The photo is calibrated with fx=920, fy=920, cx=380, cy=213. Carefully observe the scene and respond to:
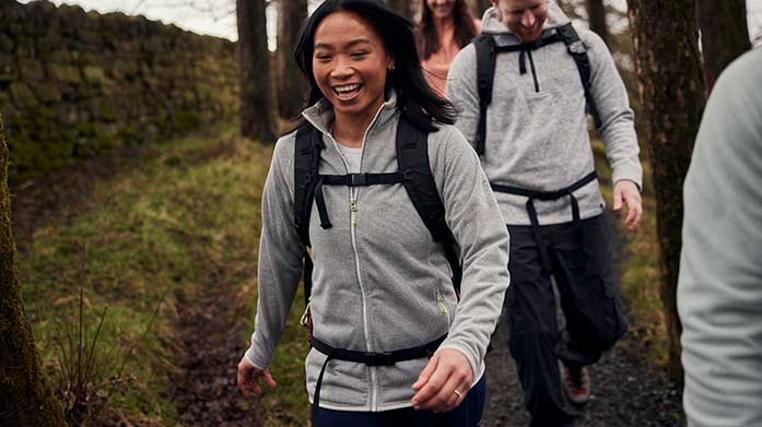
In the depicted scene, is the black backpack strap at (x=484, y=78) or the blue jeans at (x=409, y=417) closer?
the blue jeans at (x=409, y=417)

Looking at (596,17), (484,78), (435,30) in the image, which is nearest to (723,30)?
(435,30)

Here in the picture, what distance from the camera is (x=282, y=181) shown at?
9.60ft

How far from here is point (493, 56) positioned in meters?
4.23

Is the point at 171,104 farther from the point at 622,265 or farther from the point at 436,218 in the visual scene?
the point at 436,218

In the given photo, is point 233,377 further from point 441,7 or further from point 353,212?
point 353,212

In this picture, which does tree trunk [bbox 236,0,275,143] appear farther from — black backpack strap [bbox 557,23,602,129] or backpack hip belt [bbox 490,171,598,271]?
backpack hip belt [bbox 490,171,598,271]

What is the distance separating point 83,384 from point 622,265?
5.68 m

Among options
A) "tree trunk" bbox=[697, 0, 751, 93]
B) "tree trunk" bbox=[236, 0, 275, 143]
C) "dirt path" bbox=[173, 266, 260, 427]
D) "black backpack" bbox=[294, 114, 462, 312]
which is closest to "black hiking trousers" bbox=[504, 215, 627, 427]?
"black backpack" bbox=[294, 114, 462, 312]

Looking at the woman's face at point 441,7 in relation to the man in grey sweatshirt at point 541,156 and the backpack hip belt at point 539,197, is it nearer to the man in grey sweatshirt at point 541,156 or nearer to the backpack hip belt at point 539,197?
the man in grey sweatshirt at point 541,156

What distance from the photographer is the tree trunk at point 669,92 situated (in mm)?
4832

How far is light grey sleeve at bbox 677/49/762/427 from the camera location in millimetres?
1188

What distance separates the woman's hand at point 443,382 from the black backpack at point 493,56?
6.65ft

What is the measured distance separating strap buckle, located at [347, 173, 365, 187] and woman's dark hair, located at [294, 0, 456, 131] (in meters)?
0.24

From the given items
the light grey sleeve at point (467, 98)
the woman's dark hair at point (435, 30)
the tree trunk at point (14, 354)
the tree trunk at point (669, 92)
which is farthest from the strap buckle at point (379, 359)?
the woman's dark hair at point (435, 30)
